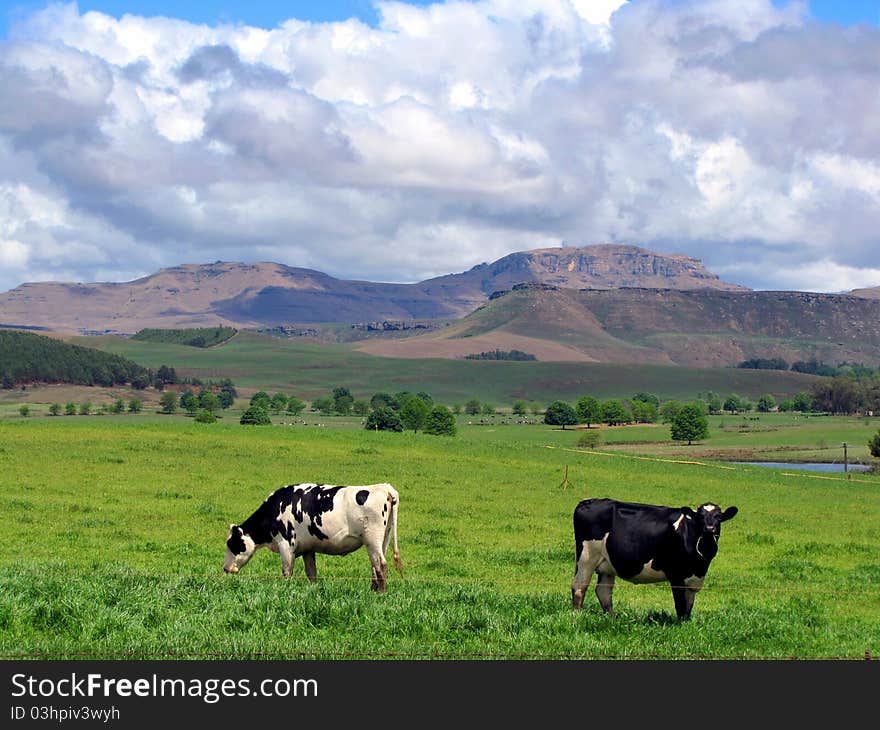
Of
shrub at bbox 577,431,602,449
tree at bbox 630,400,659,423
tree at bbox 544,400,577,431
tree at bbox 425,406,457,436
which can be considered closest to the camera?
shrub at bbox 577,431,602,449

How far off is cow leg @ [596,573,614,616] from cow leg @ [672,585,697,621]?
104 cm

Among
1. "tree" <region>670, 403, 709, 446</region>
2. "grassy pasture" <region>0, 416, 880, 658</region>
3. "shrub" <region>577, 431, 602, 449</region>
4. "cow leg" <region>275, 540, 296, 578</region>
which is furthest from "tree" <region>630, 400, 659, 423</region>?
"cow leg" <region>275, 540, 296, 578</region>

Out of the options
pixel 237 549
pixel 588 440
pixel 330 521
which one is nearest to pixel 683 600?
pixel 330 521

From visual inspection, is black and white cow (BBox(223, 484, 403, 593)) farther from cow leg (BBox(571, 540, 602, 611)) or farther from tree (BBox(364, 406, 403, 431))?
tree (BBox(364, 406, 403, 431))

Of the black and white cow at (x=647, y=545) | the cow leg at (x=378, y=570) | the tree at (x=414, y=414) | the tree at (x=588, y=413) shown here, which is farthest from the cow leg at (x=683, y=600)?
the tree at (x=588, y=413)

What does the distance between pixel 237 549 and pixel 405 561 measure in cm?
585

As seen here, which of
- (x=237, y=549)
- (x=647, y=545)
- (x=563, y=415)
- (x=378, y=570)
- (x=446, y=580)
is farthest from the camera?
(x=563, y=415)

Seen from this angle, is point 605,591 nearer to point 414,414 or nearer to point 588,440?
→ point 588,440

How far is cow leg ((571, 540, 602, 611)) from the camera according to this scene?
16.1 metres

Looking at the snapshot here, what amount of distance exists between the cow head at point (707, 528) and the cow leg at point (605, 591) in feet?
5.32

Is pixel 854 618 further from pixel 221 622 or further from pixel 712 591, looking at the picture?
pixel 221 622

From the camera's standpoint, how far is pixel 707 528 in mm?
15234

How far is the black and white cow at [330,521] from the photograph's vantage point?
19078mm

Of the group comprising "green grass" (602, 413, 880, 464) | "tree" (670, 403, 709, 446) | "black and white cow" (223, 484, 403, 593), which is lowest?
"green grass" (602, 413, 880, 464)
